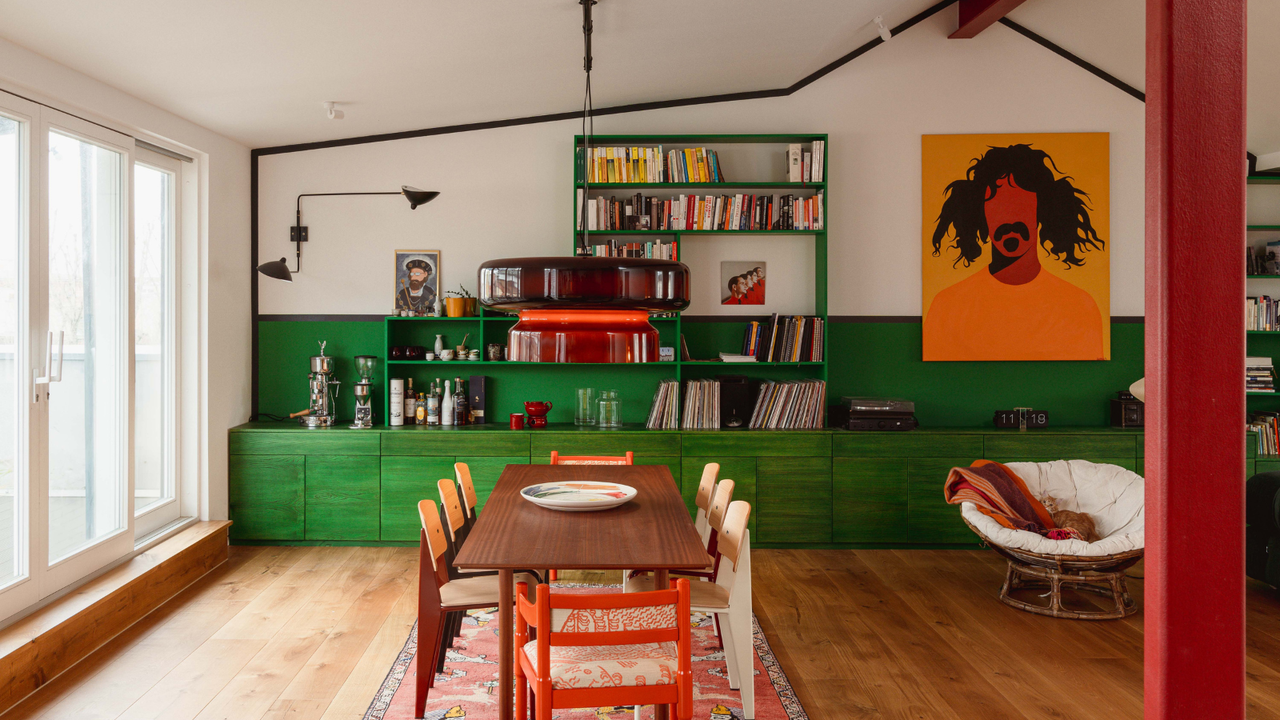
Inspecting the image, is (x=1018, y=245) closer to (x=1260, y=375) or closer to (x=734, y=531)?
(x=1260, y=375)

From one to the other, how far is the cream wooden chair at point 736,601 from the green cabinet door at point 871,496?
2302 millimetres

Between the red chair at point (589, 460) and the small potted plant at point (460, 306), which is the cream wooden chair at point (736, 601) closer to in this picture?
the red chair at point (589, 460)

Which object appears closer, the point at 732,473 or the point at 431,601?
the point at 431,601

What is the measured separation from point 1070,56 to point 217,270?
6.24 metres

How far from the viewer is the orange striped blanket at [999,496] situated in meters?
4.26

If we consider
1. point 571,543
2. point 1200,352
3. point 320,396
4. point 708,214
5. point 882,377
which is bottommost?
point 571,543

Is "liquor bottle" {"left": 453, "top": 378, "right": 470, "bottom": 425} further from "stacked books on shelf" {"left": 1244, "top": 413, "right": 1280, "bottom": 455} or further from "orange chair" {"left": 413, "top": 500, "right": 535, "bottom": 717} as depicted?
"stacked books on shelf" {"left": 1244, "top": 413, "right": 1280, "bottom": 455}

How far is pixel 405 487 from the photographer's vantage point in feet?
17.0

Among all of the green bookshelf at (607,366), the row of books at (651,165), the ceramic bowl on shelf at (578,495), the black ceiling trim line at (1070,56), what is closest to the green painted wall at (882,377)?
the green bookshelf at (607,366)

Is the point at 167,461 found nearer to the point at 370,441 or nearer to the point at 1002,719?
the point at 370,441

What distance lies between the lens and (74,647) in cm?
338

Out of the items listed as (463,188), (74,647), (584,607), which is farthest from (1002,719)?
(463,188)

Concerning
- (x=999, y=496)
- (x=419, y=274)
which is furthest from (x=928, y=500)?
(x=419, y=274)

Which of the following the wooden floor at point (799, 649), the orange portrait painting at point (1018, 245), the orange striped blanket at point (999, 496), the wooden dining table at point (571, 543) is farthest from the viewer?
the orange portrait painting at point (1018, 245)
